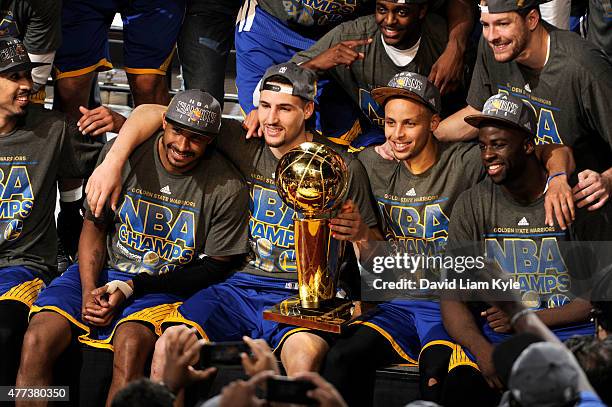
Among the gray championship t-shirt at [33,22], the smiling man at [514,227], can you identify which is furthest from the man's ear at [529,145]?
the gray championship t-shirt at [33,22]

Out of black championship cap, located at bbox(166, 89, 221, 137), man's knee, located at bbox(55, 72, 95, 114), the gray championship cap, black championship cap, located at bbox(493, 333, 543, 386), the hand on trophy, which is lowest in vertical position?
the gray championship cap

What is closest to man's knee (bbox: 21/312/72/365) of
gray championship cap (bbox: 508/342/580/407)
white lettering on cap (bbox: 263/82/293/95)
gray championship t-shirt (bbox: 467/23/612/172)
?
white lettering on cap (bbox: 263/82/293/95)

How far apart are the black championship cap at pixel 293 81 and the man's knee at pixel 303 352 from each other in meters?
1.08

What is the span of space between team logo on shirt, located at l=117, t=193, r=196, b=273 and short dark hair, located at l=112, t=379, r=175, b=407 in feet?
7.17

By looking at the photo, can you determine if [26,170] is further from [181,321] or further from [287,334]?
[287,334]

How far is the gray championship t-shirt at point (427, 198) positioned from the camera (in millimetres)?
4715

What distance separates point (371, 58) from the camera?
519 cm

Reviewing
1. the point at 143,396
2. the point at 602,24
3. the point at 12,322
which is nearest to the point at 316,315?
the point at 12,322

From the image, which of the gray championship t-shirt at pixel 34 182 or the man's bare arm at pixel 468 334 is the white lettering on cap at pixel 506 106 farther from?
the gray championship t-shirt at pixel 34 182

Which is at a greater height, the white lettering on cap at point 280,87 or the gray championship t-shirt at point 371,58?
the gray championship t-shirt at point 371,58

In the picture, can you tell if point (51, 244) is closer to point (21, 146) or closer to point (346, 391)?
point (21, 146)

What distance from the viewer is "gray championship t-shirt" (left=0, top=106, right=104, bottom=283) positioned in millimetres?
5012

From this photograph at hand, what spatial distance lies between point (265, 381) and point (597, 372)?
0.90 meters

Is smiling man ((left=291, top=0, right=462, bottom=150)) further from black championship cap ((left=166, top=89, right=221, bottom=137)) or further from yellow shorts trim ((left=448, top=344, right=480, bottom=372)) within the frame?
yellow shorts trim ((left=448, top=344, right=480, bottom=372))
